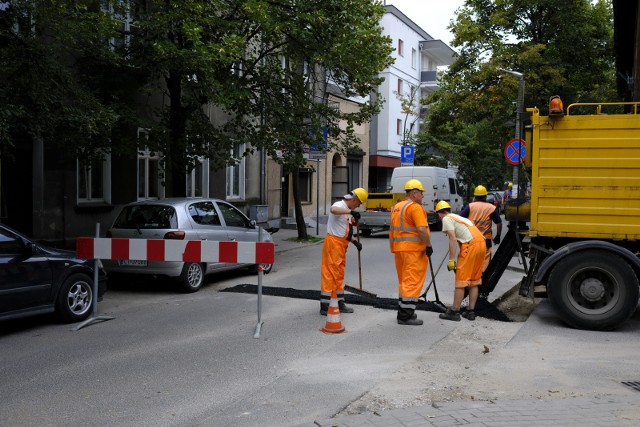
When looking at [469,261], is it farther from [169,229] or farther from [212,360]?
[169,229]

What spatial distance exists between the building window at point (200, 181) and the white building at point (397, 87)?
2071cm

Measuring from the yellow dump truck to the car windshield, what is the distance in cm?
564

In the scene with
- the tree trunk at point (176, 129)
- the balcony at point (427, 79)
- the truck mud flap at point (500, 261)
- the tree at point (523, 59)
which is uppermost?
the balcony at point (427, 79)

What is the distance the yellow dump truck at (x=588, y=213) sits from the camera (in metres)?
7.61

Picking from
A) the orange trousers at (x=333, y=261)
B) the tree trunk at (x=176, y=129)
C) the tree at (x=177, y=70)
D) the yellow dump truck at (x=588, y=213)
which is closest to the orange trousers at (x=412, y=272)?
the orange trousers at (x=333, y=261)

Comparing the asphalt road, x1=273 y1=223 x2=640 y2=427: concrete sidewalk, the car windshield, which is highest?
the car windshield

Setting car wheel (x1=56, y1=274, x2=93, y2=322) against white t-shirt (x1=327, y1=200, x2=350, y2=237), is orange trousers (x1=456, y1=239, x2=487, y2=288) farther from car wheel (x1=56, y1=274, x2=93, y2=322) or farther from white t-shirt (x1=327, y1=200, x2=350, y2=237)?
car wheel (x1=56, y1=274, x2=93, y2=322)

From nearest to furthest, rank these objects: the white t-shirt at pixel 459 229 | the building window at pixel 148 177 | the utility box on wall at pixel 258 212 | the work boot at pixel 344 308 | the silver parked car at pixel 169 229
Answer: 1. the white t-shirt at pixel 459 229
2. the work boot at pixel 344 308
3. the silver parked car at pixel 169 229
4. the building window at pixel 148 177
5. the utility box on wall at pixel 258 212

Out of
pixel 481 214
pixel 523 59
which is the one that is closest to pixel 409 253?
pixel 481 214

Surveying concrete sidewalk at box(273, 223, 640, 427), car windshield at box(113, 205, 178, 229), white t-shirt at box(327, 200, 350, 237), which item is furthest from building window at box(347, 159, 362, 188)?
concrete sidewalk at box(273, 223, 640, 427)

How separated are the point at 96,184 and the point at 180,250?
931 centimetres

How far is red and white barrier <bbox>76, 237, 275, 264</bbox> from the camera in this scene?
750cm

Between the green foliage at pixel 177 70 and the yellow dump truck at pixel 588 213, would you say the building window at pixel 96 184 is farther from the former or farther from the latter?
the yellow dump truck at pixel 588 213

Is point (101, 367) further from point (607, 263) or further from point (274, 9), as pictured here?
point (274, 9)
